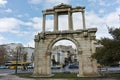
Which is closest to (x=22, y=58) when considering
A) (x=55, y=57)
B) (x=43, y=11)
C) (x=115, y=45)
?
(x=55, y=57)

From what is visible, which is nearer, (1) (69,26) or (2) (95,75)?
(2) (95,75)

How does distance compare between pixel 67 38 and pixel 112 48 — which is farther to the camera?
pixel 67 38

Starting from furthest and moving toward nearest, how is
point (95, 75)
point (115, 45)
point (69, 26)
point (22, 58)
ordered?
point (22, 58) → point (69, 26) → point (95, 75) → point (115, 45)

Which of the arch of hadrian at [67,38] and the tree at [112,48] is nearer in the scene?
the tree at [112,48]

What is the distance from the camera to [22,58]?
95.0m

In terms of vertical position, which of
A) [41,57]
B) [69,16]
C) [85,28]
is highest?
[69,16]

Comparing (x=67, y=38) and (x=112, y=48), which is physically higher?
(x=67, y=38)

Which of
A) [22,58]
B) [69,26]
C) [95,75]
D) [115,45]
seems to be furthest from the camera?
[22,58]

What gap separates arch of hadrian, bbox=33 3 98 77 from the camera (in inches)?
1074

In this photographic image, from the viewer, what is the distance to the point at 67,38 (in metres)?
28.4

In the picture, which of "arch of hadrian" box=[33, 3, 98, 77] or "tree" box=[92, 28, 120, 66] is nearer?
"tree" box=[92, 28, 120, 66]

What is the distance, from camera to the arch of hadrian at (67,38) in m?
27.3

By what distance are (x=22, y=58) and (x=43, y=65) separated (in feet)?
225

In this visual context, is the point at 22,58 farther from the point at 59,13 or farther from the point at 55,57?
the point at 59,13
